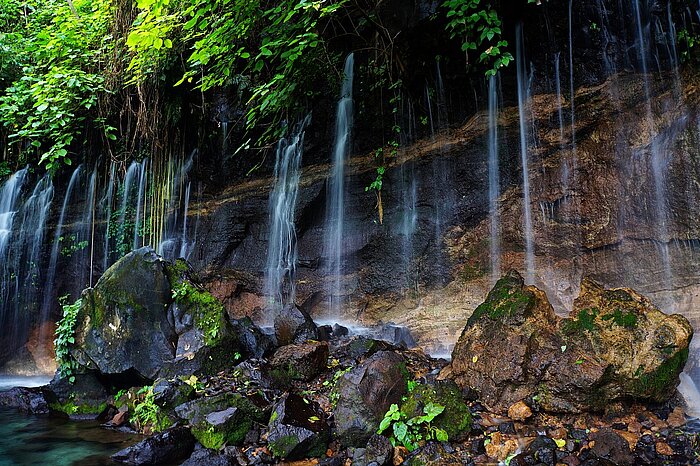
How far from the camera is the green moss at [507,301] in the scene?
5188 mm

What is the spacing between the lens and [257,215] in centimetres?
1065

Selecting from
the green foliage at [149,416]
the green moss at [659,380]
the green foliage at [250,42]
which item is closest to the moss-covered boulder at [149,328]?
the green foliage at [149,416]

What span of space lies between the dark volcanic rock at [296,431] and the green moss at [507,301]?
211 centimetres

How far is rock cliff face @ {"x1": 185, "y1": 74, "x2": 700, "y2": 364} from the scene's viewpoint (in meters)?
7.48

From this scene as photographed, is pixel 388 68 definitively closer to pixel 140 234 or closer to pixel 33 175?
pixel 140 234

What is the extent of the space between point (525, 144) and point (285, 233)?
196 inches

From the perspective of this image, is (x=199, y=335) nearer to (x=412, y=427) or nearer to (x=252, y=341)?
(x=252, y=341)

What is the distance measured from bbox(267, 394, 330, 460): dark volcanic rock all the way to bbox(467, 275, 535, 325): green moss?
211 cm

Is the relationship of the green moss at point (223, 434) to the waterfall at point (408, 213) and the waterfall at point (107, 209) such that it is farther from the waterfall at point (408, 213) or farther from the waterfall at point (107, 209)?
the waterfall at point (107, 209)

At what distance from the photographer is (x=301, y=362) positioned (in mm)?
5910

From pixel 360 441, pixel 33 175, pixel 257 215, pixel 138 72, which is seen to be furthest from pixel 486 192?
pixel 33 175

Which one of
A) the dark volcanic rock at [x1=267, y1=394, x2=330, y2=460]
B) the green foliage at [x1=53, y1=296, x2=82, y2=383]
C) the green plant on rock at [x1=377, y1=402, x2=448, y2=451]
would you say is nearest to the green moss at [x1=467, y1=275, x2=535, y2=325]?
the green plant on rock at [x1=377, y1=402, x2=448, y2=451]

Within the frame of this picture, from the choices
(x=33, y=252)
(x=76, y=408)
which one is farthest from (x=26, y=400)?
(x=33, y=252)

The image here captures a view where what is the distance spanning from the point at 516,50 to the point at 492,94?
825mm
